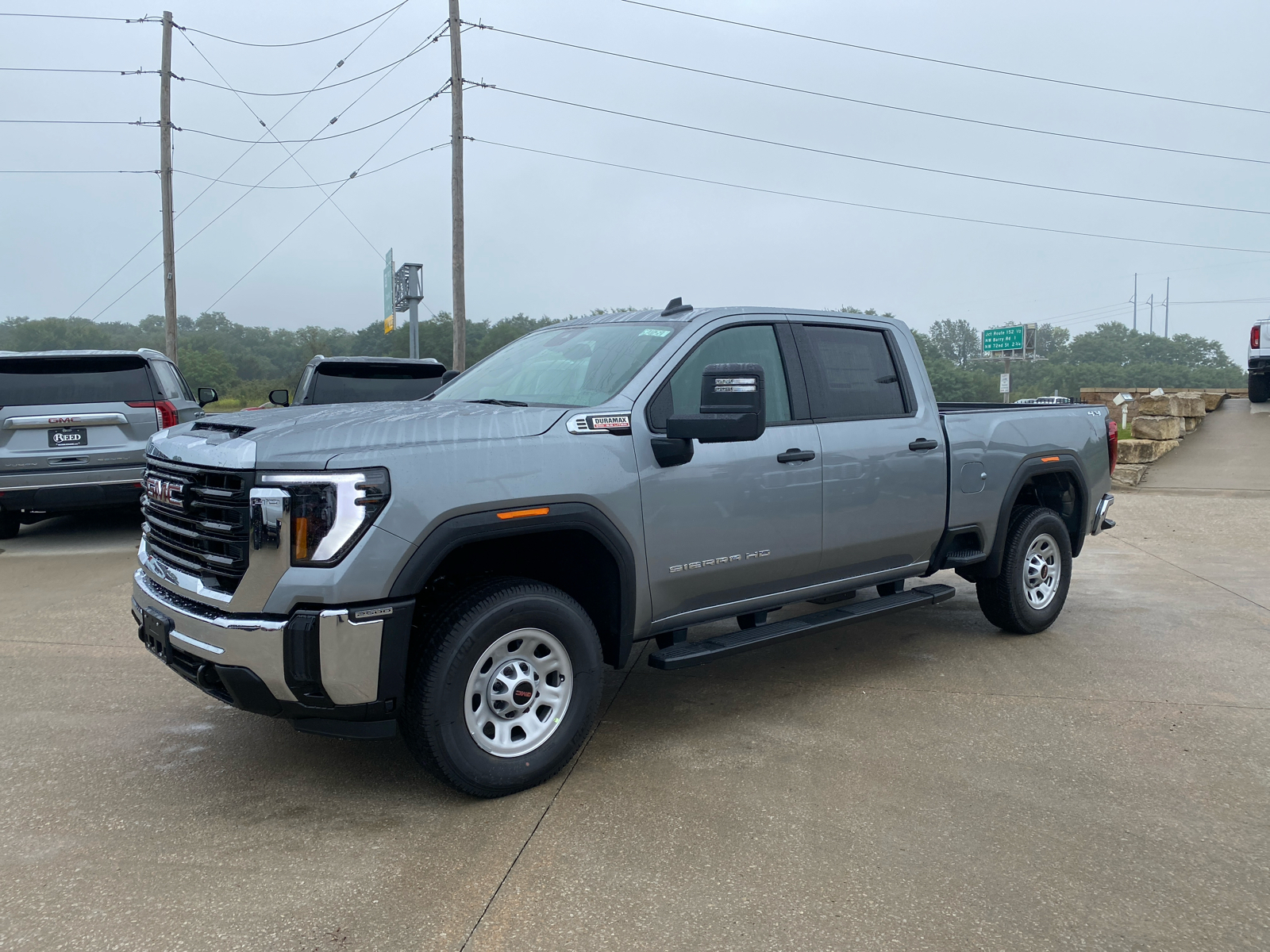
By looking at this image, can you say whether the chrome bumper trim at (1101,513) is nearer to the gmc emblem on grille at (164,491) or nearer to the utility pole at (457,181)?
the gmc emblem on grille at (164,491)

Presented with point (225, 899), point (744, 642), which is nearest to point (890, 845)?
point (744, 642)

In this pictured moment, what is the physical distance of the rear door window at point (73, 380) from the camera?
902 centimetres

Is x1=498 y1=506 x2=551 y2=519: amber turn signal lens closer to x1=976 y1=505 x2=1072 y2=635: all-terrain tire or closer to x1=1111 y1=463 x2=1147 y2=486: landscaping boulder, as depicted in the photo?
x1=976 y1=505 x2=1072 y2=635: all-terrain tire

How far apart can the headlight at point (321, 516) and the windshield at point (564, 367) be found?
1235 mm

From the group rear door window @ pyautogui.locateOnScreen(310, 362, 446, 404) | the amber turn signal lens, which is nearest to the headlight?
the amber turn signal lens

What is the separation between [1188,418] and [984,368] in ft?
309

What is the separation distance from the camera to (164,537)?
3.89 metres

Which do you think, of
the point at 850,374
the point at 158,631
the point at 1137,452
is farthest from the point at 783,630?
the point at 1137,452

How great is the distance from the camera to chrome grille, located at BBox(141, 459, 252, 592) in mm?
3377

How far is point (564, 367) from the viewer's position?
4.65 metres

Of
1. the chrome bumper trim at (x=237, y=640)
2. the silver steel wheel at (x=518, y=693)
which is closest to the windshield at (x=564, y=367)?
the silver steel wheel at (x=518, y=693)

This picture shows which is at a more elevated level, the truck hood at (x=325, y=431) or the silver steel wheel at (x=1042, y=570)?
the truck hood at (x=325, y=431)

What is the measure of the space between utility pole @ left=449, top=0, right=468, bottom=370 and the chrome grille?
640 inches

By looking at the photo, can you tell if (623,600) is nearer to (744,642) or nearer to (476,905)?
(744,642)
